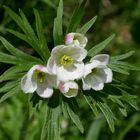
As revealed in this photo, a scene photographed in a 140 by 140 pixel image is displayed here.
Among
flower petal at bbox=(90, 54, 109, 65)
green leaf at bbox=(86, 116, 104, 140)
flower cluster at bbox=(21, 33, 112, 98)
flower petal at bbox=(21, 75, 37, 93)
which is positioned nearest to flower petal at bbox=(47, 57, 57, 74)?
flower cluster at bbox=(21, 33, 112, 98)

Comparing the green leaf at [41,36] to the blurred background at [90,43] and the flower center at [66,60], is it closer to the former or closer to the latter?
the flower center at [66,60]

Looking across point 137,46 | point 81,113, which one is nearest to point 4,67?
point 81,113

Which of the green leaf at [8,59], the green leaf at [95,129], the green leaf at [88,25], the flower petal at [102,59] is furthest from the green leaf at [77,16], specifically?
the green leaf at [95,129]

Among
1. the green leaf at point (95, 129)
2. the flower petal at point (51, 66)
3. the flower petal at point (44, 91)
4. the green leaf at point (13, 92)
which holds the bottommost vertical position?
the green leaf at point (95, 129)

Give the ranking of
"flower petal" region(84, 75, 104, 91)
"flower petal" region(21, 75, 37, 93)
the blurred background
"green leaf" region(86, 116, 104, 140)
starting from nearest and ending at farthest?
"flower petal" region(21, 75, 37, 93), "flower petal" region(84, 75, 104, 91), the blurred background, "green leaf" region(86, 116, 104, 140)

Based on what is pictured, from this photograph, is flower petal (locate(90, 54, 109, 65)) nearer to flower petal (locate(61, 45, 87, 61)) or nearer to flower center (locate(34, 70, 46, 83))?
flower petal (locate(61, 45, 87, 61))

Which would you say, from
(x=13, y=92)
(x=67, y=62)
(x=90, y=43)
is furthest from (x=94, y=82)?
(x=90, y=43)
